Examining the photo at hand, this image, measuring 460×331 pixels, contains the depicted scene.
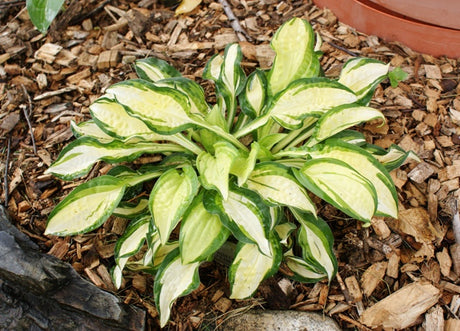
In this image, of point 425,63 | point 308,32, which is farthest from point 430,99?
point 308,32

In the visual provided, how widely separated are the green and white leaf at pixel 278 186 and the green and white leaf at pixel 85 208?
0.42 meters

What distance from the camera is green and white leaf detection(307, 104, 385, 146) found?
Result: 1.37 m

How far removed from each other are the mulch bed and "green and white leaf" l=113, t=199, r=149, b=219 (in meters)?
0.13

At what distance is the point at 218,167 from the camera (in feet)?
4.35

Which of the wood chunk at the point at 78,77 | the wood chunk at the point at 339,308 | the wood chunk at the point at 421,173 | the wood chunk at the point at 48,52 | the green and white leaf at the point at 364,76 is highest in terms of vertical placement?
the green and white leaf at the point at 364,76

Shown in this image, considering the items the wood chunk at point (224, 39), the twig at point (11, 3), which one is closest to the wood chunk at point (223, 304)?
the wood chunk at point (224, 39)

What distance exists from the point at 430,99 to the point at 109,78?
53.6 inches

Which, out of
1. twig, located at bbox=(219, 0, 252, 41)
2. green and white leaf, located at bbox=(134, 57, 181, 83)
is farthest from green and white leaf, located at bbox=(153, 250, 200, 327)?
twig, located at bbox=(219, 0, 252, 41)

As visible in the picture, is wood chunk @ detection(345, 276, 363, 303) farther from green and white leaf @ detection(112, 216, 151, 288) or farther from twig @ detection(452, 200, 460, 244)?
green and white leaf @ detection(112, 216, 151, 288)

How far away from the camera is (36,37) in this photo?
2252 millimetres

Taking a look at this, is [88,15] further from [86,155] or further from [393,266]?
[393,266]

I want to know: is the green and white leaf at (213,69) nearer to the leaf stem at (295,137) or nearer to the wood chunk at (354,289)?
the leaf stem at (295,137)

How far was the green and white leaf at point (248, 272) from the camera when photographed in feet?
4.58

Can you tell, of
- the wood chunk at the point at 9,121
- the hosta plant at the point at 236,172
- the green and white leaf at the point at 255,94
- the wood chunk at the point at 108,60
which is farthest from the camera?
the wood chunk at the point at 108,60
